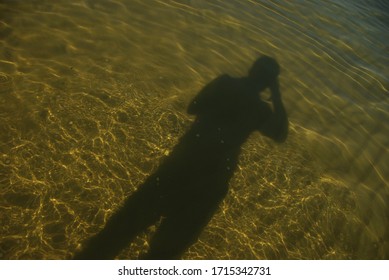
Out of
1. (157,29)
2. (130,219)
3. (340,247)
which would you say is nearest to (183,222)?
(130,219)

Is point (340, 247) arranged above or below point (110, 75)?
below

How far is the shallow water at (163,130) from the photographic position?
408cm

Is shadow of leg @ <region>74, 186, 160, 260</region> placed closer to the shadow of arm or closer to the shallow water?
the shallow water

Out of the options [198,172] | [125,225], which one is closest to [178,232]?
[125,225]

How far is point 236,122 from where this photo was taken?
5.63 m

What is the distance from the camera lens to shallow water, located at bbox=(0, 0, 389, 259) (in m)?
4.08

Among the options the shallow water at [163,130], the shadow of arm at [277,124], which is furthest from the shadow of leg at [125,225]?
the shadow of arm at [277,124]

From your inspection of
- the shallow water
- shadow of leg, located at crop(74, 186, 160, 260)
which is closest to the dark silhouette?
shadow of leg, located at crop(74, 186, 160, 260)

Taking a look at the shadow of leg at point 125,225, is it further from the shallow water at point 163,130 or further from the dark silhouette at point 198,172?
the shallow water at point 163,130

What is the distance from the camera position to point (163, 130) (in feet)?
16.8

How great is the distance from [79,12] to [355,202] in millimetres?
6368

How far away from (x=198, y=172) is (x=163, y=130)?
93cm

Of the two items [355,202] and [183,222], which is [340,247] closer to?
[355,202]

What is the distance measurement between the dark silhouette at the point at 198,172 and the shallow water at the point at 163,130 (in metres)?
0.16
